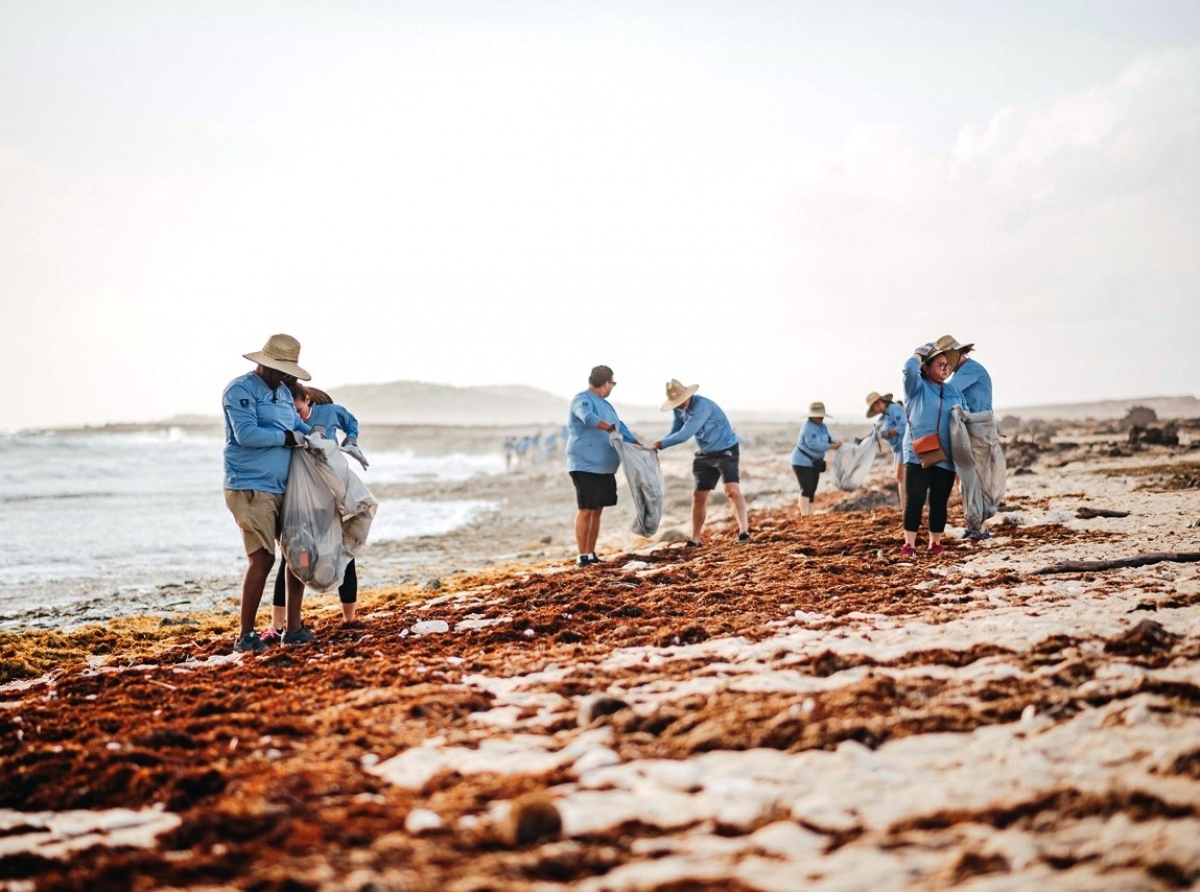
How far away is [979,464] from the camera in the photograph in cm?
802

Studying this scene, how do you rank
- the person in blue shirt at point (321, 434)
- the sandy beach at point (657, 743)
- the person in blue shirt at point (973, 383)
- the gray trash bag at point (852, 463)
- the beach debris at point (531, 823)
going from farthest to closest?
the gray trash bag at point (852, 463), the person in blue shirt at point (973, 383), the person in blue shirt at point (321, 434), the beach debris at point (531, 823), the sandy beach at point (657, 743)

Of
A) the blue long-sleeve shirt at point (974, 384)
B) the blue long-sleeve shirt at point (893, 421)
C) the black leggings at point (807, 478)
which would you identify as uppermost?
the blue long-sleeve shirt at point (974, 384)

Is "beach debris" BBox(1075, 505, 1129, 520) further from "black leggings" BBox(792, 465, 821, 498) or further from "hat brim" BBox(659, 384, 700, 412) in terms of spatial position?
"hat brim" BBox(659, 384, 700, 412)

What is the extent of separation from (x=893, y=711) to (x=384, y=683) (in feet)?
8.37

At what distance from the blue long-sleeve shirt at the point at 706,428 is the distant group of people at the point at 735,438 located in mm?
11

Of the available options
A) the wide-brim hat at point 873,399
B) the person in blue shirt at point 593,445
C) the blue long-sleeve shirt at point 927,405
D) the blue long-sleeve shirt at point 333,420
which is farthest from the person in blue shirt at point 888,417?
the blue long-sleeve shirt at point 333,420

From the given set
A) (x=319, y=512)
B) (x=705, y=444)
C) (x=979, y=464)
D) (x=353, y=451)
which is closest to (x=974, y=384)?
(x=979, y=464)

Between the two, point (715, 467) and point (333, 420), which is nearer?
point (333, 420)

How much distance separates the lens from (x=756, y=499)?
57.6ft

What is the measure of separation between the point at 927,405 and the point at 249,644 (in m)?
5.95

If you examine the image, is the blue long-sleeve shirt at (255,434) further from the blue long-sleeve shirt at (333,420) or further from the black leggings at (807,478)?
the black leggings at (807,478)

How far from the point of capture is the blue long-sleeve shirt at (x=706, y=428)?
31.6 ft

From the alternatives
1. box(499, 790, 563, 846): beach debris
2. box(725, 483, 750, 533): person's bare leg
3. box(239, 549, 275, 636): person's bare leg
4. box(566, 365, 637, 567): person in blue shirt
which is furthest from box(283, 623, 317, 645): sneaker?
box(725, 483, 750, 533): person's bare leg

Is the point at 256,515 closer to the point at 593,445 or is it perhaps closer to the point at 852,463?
the point at 593,445
